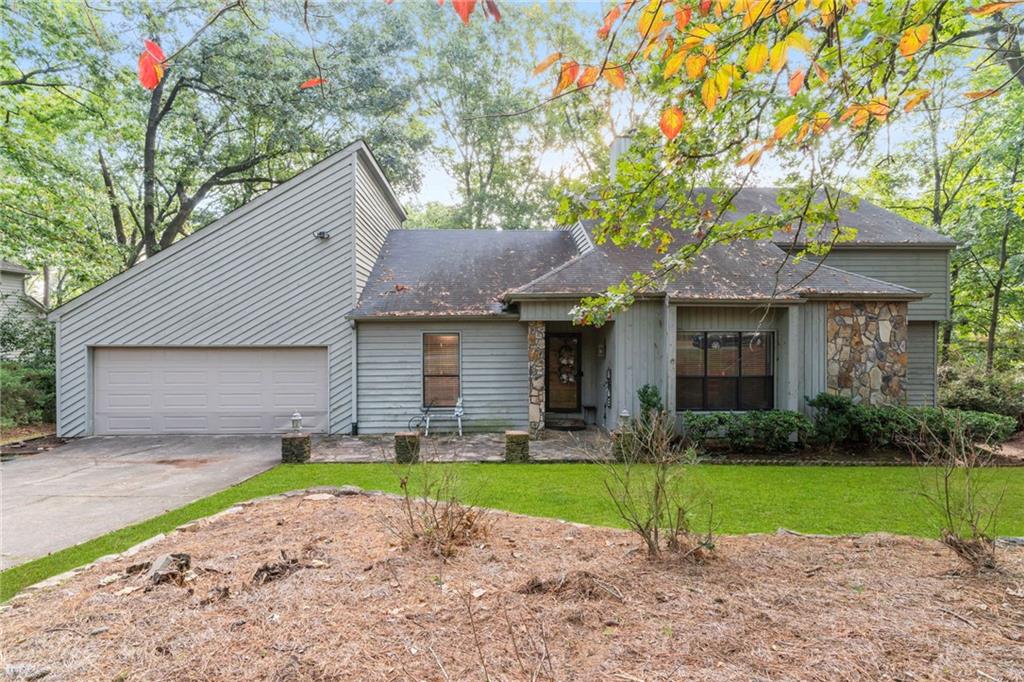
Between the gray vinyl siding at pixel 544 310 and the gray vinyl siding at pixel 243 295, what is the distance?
386cm

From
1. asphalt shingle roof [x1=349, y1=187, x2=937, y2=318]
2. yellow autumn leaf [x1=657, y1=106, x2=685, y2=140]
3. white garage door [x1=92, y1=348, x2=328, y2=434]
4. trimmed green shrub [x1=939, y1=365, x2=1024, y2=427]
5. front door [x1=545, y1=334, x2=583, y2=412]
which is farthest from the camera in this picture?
front door [x1=545, y1=334, x2=583, y2=412]

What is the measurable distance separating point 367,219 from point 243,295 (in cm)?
319

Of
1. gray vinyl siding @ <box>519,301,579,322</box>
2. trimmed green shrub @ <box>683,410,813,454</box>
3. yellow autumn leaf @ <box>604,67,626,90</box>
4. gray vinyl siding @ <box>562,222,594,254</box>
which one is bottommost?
trimmed green shrub @ <box>683,410,813,454</box>

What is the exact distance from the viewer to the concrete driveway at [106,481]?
4379mm

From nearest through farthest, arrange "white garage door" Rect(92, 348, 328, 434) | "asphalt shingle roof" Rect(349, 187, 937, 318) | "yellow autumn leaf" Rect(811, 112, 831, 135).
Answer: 1. "yellow autumn leaf" Rect(811, 112, 831, 135)
2. "asphalt shingle roof" Rect(349, 187, 937, 318)
3. "white garage door" Rect(92, 348, 328, 434)

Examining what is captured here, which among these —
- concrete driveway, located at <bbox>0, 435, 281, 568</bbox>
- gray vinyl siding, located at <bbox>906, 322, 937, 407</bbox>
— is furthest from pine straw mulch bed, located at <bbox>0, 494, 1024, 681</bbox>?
gray vinyl siding, located at <bbox>906, 322, 937, 407</bbox>

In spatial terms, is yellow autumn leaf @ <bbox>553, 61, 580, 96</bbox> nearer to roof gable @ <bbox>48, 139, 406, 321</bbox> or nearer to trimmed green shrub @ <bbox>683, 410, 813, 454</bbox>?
trimmed green shrub @ <bbox>683, 410, 813, 454</bbox>

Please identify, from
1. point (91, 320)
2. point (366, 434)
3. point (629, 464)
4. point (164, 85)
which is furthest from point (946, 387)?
point (164, 85)

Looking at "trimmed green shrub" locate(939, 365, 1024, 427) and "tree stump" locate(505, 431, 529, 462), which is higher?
"trimmed green shrub" locate(939, 365, 1024, 427)

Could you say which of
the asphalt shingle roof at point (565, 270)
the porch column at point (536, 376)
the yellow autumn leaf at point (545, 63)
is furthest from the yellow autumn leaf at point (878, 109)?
the porch column at point (536, 376)

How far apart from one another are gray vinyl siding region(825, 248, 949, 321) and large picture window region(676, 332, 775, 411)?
15.6ft

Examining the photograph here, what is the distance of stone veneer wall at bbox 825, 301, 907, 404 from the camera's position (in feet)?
27.5

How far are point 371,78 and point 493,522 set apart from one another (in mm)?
15777

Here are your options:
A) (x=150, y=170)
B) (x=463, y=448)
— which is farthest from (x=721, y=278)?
(x=150, y=170)
